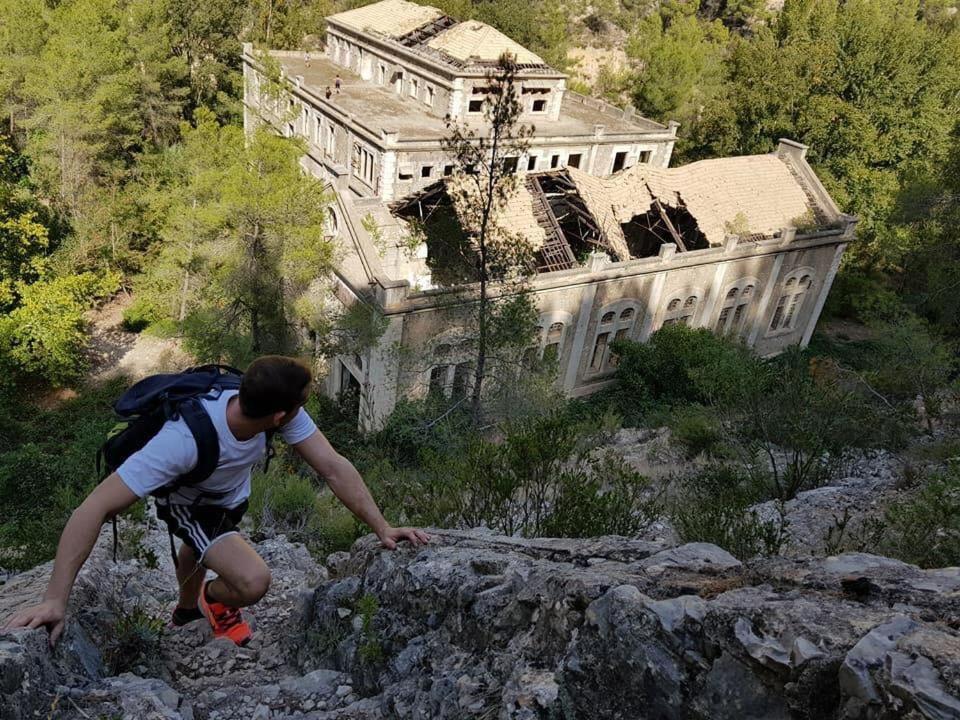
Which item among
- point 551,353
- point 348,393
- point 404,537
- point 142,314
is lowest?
point 142,314

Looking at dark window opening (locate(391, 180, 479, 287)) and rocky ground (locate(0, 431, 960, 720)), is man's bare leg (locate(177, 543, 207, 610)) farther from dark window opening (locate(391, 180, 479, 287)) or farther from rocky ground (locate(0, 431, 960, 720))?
dark window opening (locate(391, 180, 479, 287))

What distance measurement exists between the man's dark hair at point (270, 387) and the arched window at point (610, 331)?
1738cm

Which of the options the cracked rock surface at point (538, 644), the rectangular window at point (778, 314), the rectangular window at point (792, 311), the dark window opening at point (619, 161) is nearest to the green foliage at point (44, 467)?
the cracked rock surface at point (538, 644)

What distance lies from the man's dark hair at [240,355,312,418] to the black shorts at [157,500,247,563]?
29.8 inches

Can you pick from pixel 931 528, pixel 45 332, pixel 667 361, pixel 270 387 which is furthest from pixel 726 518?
pixel 45 332

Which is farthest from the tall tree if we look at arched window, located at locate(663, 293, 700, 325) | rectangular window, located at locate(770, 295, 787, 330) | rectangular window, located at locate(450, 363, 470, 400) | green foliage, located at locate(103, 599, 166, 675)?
green foliage, located at locate(103, 599, 166, 675)

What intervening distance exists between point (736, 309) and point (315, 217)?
1409 centimetres

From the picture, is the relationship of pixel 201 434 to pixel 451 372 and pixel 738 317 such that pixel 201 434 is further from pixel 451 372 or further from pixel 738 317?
pixel 738 317

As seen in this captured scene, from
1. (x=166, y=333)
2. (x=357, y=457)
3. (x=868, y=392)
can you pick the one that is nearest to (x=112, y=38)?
(x=166, y=333)

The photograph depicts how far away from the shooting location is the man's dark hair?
125 inches

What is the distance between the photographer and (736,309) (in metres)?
23.7

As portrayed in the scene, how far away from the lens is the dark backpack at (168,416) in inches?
128

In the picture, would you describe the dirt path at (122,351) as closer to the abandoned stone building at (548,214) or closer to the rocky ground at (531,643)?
the abandoned stone building at (548,214)

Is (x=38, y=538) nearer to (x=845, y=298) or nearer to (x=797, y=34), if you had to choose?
(x=845, y=298)
